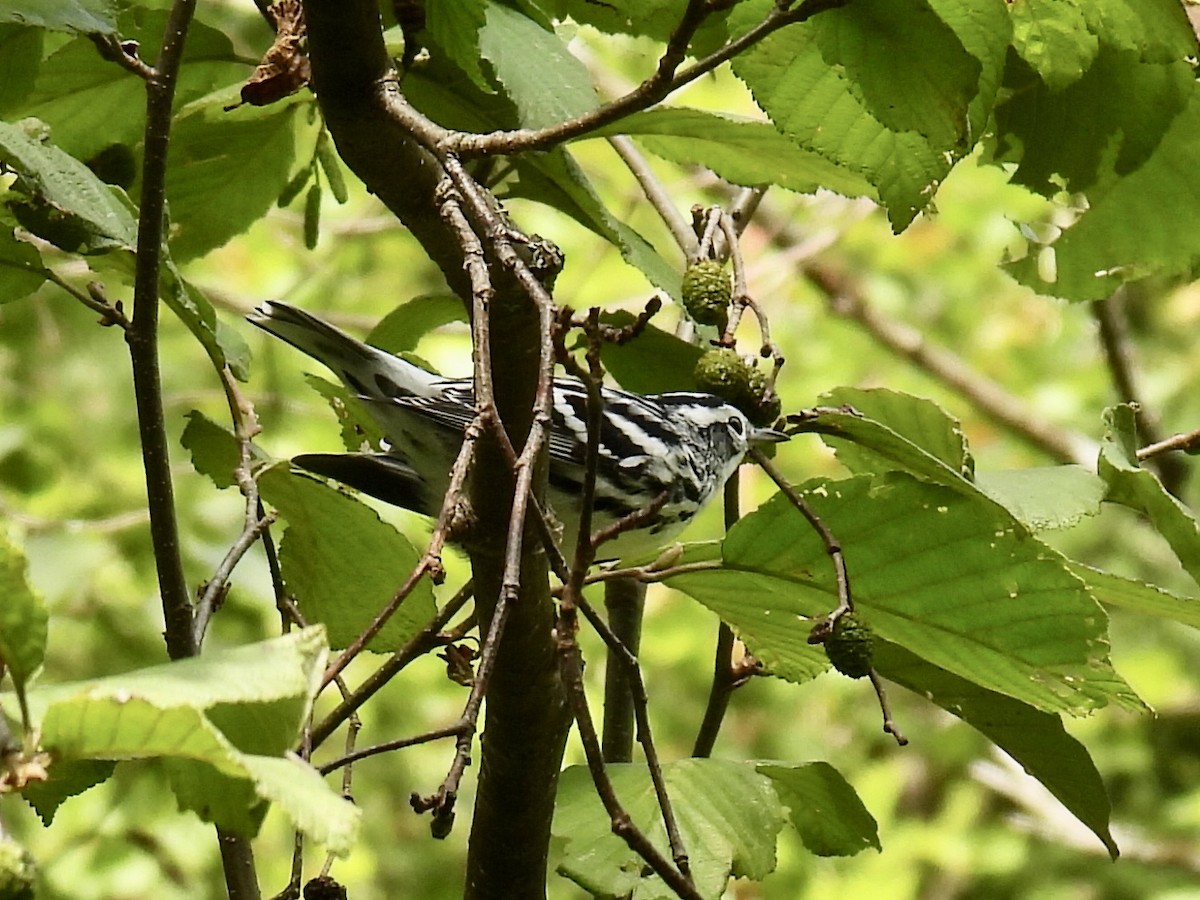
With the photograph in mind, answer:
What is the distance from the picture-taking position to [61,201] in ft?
3.40

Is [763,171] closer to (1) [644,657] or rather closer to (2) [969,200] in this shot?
(1) [644,657]

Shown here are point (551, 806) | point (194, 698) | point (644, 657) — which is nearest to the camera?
point (194, 698)

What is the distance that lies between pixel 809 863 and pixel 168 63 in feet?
11.1

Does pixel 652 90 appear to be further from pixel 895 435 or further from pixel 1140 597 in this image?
pixel 1140 597

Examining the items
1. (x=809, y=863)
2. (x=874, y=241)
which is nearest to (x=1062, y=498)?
(x=809, y=863)

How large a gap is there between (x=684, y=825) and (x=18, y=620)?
2.11 ft

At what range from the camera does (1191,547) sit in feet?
3.60

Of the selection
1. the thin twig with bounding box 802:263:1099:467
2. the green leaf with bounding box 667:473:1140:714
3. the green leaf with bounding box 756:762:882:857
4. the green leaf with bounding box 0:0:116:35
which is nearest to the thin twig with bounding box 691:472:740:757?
the green leaf with bounding box 756:762:882:857

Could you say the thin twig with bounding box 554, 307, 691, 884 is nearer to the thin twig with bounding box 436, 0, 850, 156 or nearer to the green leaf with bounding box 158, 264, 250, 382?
the thin twig with bounding box 436, 0, 850, 156

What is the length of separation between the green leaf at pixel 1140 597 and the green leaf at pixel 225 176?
0.84m

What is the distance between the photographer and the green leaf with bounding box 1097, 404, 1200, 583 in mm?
1102

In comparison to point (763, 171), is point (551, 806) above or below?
below

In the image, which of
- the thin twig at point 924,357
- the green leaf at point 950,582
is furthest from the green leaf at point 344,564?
the thin twig at point 924,357

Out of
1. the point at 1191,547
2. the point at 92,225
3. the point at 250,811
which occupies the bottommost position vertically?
the point at 250,811
